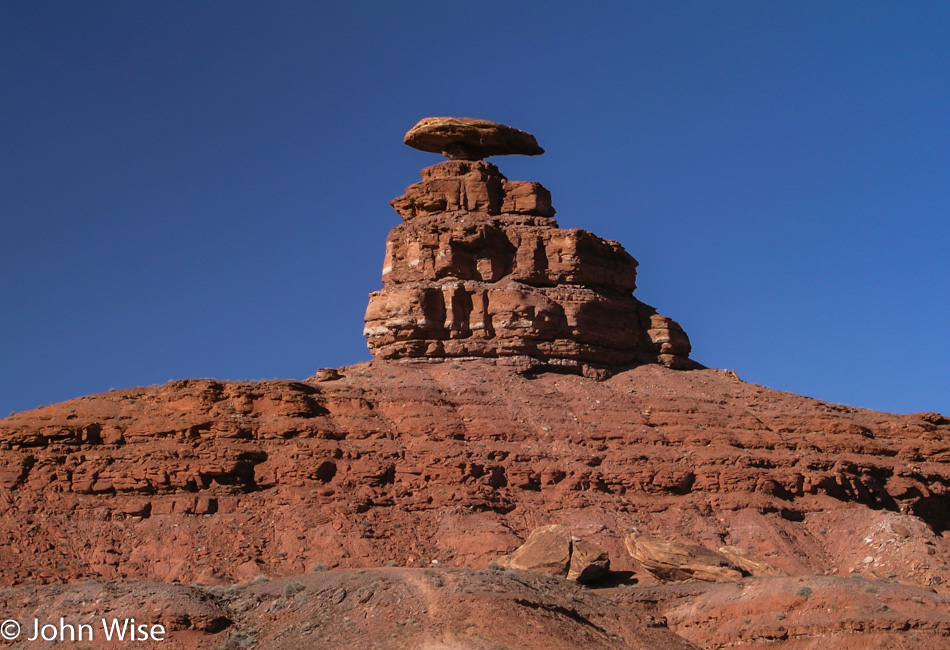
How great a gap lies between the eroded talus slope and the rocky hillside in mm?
98

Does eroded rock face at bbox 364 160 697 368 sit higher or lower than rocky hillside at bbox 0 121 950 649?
higher

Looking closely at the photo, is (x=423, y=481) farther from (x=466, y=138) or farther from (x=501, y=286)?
(x=466, y=138)

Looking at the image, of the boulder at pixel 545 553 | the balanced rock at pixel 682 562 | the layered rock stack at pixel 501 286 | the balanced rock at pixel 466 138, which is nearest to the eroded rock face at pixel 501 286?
the layered rock stack at pixel 501 286

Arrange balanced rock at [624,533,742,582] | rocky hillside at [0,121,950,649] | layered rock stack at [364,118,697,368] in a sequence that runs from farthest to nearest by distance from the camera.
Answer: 1. layered rock stack at [364,118,697,368]
2. balanced rock at [624,533,742,582]
3. rocky hillside at [0,121,950,649]

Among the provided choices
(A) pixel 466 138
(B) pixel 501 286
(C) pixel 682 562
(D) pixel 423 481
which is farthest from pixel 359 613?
(A) pixel 466 138

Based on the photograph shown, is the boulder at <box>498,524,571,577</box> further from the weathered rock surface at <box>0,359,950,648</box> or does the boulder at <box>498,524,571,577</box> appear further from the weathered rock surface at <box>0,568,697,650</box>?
the weathered rock surface at <box>0,568,697,650</box>

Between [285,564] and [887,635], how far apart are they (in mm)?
17859

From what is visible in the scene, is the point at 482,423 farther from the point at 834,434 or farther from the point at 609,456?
the point at 834,434

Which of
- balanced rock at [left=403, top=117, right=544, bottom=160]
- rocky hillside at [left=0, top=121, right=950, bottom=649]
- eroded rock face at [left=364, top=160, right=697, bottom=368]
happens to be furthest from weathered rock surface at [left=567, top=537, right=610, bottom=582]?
balanced rock at [left=403, top=117, right=544, bottom=160]

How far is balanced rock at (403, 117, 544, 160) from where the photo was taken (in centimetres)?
5891

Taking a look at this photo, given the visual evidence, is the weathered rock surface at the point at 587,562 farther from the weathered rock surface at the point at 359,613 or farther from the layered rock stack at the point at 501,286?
the layered rock stack at the point at 501,286

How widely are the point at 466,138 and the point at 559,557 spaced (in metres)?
27.2

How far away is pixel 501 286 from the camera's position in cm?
5288

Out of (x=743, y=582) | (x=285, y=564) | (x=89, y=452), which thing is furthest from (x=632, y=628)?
(x=89, y=452)
